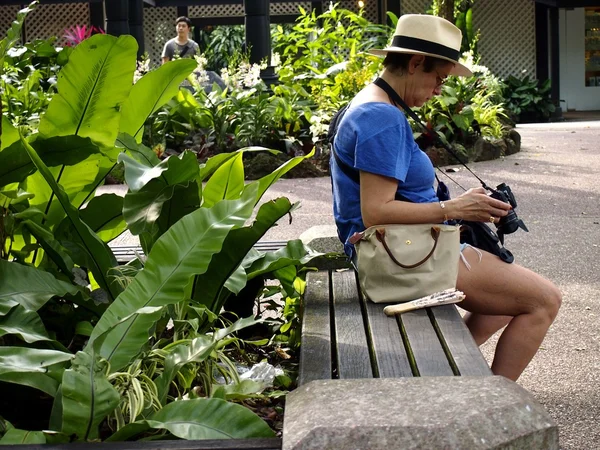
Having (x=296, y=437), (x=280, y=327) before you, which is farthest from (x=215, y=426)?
A: (x=280, y=327)

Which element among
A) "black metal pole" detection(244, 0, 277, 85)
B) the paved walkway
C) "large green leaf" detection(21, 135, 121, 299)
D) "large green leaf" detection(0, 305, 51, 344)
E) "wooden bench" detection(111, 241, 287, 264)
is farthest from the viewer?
"black metal pole" detection(244, 0, 277, 85)

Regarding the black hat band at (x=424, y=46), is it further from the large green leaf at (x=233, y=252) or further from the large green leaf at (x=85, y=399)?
the large green leaf at (x=85, y=399)

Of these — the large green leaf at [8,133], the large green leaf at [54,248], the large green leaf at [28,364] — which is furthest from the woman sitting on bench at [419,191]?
the large green leaf at [28,364]

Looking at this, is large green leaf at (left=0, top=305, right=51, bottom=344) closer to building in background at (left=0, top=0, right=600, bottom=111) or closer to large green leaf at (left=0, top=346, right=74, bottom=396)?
large green leaf at (left=0, top=346, right=74, bottom=396)

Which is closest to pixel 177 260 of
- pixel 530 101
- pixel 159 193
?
pixel 159 193

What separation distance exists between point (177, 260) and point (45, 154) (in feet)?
2.66

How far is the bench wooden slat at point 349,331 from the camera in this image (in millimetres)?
2645

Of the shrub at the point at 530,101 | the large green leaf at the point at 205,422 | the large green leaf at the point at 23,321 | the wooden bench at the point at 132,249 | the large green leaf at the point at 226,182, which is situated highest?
the large green leaf at the point at 226,182

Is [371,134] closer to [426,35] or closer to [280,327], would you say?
[426,35]

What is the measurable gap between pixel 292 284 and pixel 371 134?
701 millimetres

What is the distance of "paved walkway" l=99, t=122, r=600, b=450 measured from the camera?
3832mm

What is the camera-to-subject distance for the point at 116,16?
16641mm

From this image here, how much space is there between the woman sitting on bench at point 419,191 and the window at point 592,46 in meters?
21.5

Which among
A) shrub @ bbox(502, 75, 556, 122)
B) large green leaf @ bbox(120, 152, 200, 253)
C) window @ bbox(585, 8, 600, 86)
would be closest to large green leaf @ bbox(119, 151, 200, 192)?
large green leaf @ bbox(120, 152, 200, 253)
